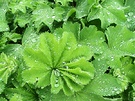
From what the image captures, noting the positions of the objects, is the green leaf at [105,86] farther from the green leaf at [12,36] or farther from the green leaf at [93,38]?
the green leaf at [12,36]

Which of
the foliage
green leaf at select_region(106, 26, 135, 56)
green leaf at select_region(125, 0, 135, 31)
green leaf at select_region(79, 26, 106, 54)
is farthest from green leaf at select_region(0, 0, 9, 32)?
green leaf at select_region(125, 0, 135, 31)

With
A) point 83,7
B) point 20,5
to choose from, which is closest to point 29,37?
point 20,5

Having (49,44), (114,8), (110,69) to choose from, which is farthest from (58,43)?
(114,8)

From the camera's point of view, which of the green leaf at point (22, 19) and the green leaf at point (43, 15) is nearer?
the green leaf at point (43, 15)

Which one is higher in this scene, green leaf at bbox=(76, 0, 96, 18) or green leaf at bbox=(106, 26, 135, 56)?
green leaf at bbox=(76, 0, 96, 18)

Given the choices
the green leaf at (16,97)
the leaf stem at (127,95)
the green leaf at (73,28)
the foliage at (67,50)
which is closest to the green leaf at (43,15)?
the foliage at (67,50)

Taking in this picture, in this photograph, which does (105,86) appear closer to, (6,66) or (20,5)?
(6,66)

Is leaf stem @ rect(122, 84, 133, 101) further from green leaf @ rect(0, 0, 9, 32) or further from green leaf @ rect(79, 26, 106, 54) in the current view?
green leaf @ rect(0, 0, 9, 32)
